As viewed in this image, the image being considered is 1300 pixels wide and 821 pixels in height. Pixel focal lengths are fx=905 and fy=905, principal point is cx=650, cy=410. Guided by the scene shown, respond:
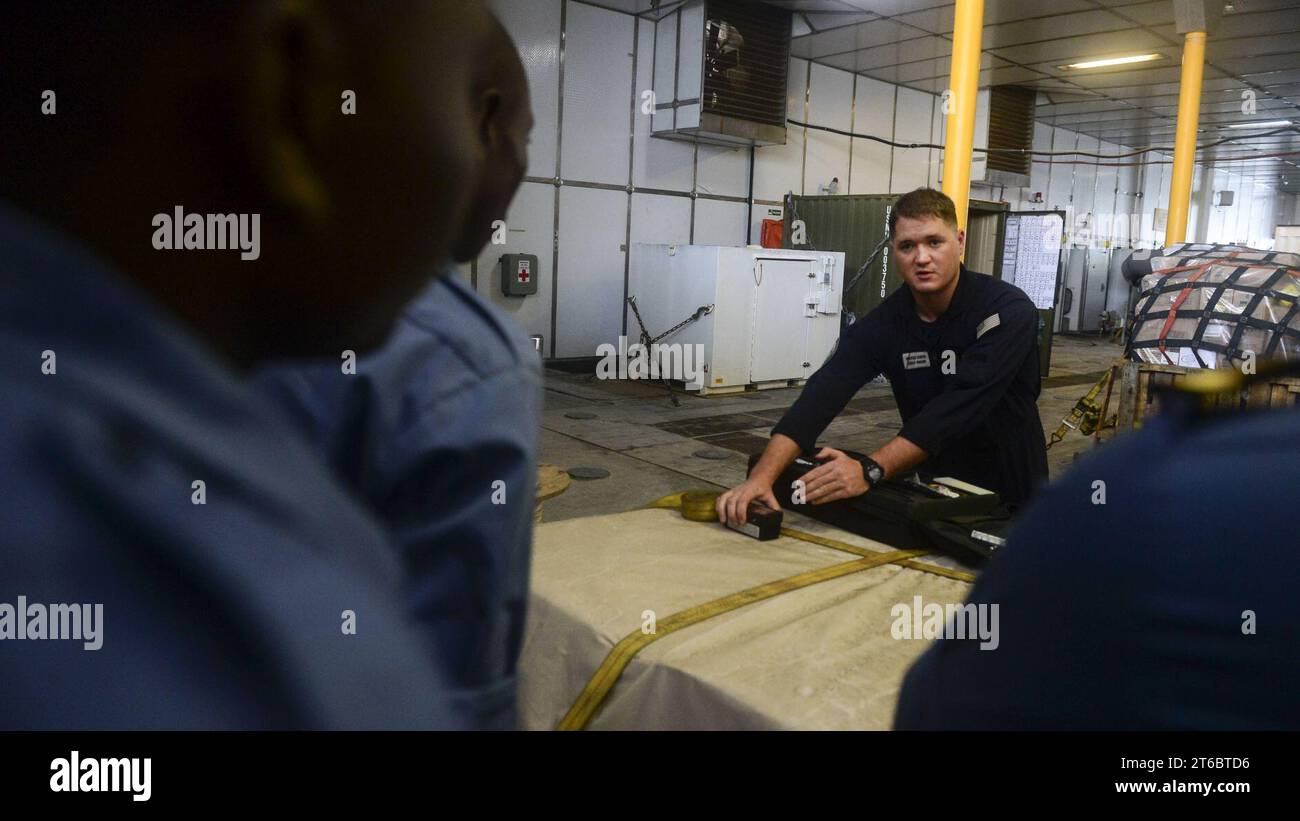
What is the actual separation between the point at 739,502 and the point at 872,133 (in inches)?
475

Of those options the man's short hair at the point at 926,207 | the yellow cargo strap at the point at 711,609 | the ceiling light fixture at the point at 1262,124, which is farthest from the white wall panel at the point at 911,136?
the yellow cargo strap at the point at 711,609

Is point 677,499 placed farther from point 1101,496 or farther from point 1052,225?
point 1052,225

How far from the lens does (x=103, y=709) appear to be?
0.91 feet

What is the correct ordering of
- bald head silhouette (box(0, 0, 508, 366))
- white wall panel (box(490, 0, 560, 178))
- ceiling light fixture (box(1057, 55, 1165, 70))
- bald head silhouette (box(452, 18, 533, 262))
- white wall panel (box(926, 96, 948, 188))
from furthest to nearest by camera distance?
1. white wall panel (box(926, 96, 948, 188))
2. ceiling light fixture (box(1057, 55, 1165, 70))
3. white wall panel (box(490, 0, 560, 178))
4. bald head silhouette (box(452, 18, 533, 262))
5. bald head silhouette (box(0, 0, 508, 366))

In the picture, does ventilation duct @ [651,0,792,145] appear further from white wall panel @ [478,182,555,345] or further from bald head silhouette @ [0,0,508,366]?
bald head silhouette @ [0,0,508,366]

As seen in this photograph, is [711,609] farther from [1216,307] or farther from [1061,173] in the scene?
[1061,173]

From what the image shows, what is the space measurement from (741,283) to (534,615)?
7.78 metres

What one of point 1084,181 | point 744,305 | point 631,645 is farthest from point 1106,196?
point 631,645

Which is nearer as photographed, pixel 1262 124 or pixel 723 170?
pixel 723 170

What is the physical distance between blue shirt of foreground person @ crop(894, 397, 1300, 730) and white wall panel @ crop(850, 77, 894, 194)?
13007 millimetres

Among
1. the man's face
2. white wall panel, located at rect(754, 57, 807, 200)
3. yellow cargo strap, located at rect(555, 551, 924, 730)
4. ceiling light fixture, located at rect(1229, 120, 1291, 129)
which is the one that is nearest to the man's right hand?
yellow cargo strap, located at rect(555, 551, 924, 730)

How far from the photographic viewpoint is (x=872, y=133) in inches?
522

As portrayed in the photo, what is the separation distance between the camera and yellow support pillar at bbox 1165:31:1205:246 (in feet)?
31.2
